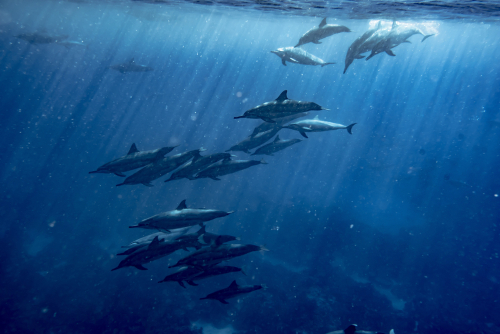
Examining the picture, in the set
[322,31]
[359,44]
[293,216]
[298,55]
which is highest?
[322,31]

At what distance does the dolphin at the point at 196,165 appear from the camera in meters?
5.51

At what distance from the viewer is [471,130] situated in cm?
2845

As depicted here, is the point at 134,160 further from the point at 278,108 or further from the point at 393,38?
the point at 393,38

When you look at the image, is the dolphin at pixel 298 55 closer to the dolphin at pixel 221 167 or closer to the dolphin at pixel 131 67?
the dolphin at pixel 221 167

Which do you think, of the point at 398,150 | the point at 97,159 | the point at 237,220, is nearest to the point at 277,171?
the point at 237,220

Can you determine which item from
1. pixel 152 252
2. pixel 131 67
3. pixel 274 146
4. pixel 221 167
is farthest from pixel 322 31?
pixel 131 67

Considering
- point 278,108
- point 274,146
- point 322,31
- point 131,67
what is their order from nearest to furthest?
point 278,108, point 322,31, point 274,146, point 131,67

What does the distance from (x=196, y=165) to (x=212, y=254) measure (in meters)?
2.17

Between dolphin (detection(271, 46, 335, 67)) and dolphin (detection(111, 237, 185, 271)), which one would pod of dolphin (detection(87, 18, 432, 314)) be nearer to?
dolphin (detection(111, 237, 185, 271))

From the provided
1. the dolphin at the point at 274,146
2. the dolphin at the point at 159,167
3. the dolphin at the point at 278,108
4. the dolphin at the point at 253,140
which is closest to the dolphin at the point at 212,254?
the dolphin at the point at 159,167

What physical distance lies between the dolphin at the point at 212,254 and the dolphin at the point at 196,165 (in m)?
1.82

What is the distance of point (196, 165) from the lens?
18.4ft

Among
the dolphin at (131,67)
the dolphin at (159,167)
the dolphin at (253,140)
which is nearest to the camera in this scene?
the dolphin at (159,167)

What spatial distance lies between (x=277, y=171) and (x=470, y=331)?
2042cm
